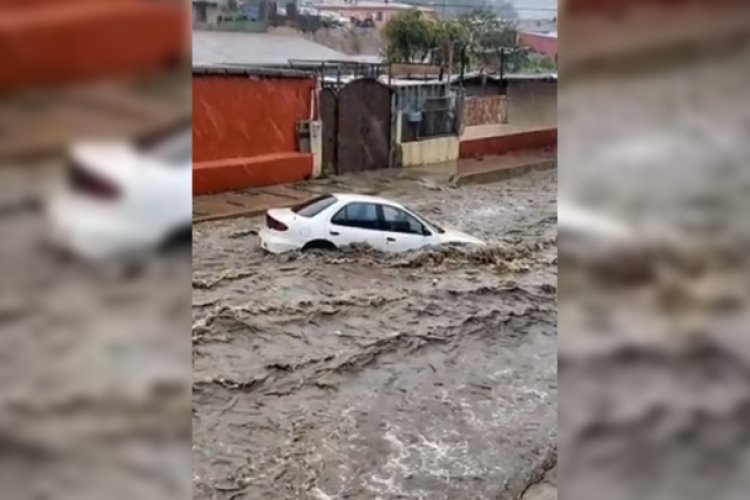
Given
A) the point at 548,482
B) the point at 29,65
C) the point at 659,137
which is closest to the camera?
the point at 29,65

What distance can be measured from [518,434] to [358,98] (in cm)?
74

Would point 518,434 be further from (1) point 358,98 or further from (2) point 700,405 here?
(1) point 358,98

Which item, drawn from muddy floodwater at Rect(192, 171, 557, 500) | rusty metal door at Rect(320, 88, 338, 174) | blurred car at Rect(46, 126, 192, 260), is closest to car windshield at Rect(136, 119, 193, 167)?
blurred car at Rect(46, 126, 192, 260)

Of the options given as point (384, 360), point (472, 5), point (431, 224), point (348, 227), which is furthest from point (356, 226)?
point (472, 5)

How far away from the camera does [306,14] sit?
1559mm

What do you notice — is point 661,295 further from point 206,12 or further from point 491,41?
point 206,12

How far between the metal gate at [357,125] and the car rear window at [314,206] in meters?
0.06

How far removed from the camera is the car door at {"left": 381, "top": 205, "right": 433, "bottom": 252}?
168cm

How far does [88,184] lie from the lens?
1.25 metres

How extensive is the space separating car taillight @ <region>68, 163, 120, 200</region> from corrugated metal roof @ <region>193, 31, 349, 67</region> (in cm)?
33

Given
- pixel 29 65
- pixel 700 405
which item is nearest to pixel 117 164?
pixel 29 65

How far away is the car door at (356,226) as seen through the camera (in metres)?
1.67

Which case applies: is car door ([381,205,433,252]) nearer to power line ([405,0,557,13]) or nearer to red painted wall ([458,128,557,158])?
red painted wall ([458,128,557,158])

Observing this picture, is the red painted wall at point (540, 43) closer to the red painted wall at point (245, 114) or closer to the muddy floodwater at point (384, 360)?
the muddy floodwater at point (384, 360)
